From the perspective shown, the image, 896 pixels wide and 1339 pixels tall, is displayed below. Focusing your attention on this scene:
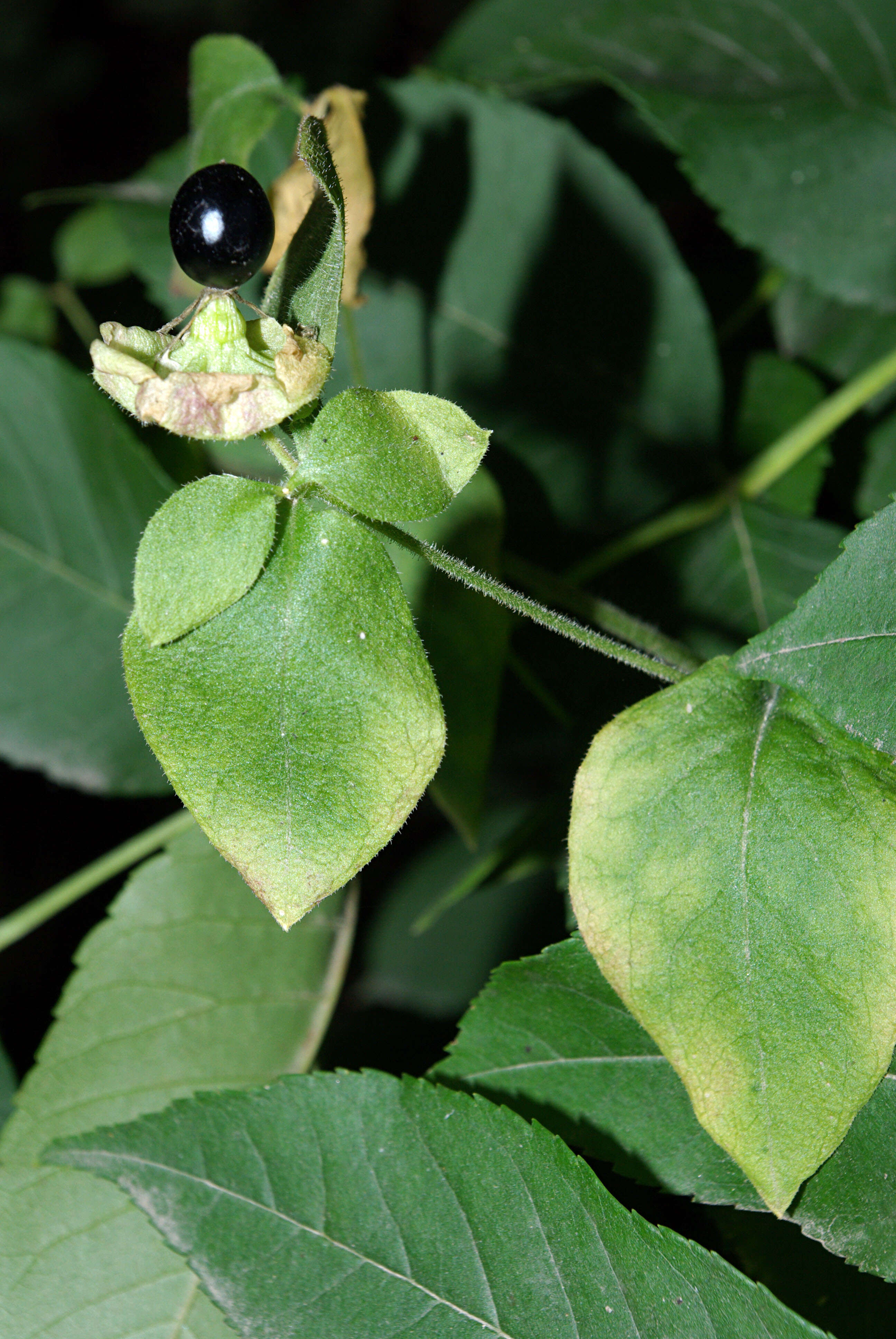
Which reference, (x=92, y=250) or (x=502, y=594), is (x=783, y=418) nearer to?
(x=502, y=594)

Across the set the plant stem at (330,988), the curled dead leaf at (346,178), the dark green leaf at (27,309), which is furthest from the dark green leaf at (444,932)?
the dark green leaf at (27,309)

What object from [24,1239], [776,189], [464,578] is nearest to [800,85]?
[776,189]

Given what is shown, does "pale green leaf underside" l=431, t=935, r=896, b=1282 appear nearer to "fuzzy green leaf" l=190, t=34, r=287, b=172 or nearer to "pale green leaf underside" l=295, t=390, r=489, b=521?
"pale green leaf underside" l=295, t=390, r=489, b=521

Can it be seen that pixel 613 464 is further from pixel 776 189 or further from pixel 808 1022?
pixel 808 1022

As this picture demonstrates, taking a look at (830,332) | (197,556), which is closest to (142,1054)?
(197,556)

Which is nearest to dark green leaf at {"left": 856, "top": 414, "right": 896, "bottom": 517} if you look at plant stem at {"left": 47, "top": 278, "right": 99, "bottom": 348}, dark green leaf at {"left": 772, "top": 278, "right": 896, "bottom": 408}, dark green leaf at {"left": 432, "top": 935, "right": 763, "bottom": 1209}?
dark green leaf at {"left": 772, "top": 278, "right": 896, "bottom": 408}

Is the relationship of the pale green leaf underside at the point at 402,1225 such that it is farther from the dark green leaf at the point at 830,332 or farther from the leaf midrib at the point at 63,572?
the dark green leaf at the point at 830,332
